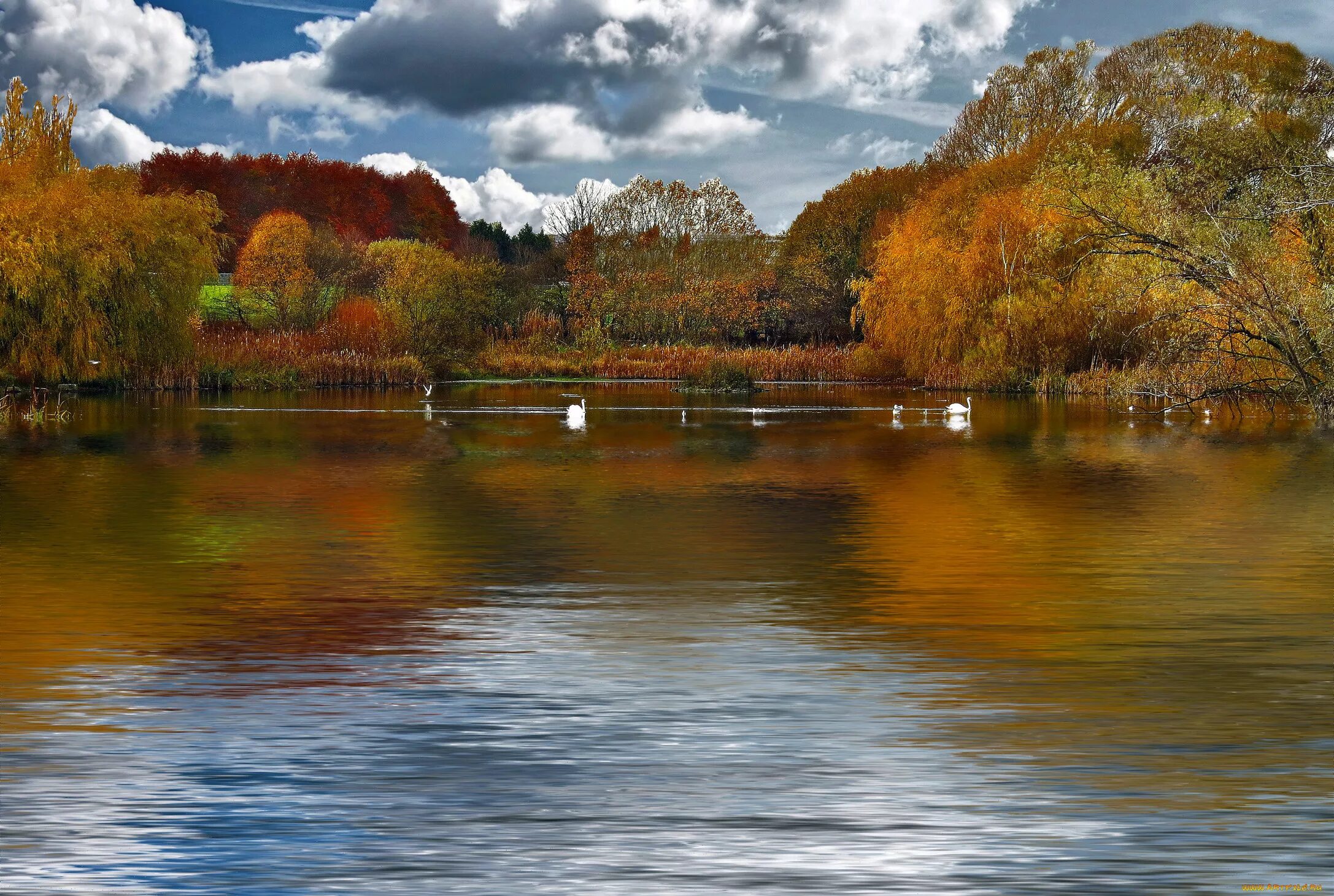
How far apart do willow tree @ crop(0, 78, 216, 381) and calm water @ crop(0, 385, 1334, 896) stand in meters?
26.4

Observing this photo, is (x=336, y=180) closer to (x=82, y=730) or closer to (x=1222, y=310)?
(x=1222, y=310)

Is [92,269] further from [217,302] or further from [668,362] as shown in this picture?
[217,302]

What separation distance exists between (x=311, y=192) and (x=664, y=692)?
443 ft

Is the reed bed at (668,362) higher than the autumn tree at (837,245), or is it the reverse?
the autumn tree at (837,245)

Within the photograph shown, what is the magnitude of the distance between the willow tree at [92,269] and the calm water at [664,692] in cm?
2638

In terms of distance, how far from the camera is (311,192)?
137 metres

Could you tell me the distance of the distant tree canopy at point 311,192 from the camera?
133 m

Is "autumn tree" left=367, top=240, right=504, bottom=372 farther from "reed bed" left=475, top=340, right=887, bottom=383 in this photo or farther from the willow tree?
the willow tree

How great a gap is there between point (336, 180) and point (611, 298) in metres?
72.1

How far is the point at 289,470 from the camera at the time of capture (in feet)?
76.1

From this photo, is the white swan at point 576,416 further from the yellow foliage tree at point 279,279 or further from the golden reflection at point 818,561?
the yellow foliage tree at point 279,279

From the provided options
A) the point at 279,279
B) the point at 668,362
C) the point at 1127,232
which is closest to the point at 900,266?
the point at 668,362

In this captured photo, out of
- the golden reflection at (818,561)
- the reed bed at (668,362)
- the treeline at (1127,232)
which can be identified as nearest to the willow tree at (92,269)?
the golden reflection at (818,561)

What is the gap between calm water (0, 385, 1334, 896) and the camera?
19.4 ft
